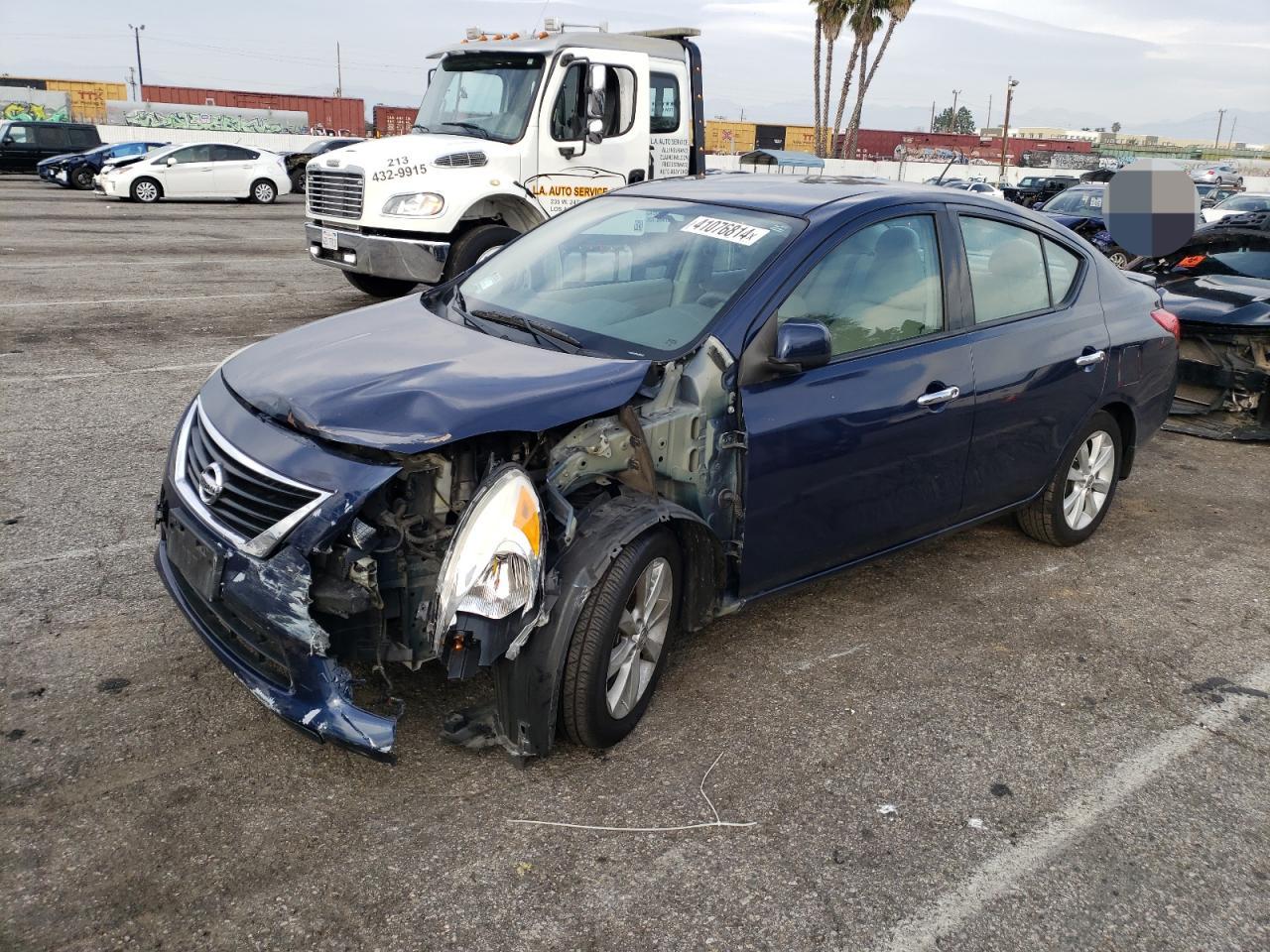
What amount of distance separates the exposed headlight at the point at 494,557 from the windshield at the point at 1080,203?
14.9 meters

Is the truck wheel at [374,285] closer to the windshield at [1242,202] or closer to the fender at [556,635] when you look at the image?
the fender at [556,635]

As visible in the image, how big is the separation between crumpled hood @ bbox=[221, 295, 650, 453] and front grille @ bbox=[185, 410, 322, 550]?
0.17 meters

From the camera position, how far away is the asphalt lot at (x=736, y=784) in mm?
2564

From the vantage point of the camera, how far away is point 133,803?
286cm

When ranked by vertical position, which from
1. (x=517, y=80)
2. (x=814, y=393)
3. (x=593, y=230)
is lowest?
(x=814, y=393)

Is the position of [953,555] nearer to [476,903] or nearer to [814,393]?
[814,393]

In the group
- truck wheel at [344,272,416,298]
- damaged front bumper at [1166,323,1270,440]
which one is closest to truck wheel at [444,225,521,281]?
truck wheel at [344,272,416,298]

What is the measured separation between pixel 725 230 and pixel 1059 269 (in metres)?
1.81

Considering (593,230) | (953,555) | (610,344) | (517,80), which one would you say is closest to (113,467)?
(593,230)

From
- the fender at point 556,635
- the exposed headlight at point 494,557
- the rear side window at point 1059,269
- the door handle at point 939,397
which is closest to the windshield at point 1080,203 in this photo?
the rear side window at point 1059,269

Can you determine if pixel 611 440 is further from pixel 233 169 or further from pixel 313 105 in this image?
pixel 313 105

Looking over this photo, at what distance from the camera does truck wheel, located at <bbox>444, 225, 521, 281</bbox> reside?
31.3ft

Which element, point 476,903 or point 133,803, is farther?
point 133,803

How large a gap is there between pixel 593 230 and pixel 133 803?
9.03 feet
